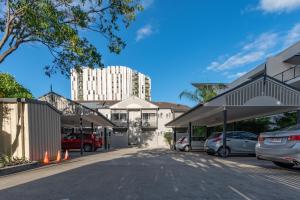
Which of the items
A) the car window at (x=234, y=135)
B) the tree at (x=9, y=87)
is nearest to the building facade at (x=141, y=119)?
the car window at (x=234, y=135)

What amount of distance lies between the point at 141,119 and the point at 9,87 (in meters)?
36.5

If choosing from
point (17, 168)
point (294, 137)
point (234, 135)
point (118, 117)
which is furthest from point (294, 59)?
point (118, 117)

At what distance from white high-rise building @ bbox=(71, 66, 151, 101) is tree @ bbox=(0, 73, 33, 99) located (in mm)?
84857

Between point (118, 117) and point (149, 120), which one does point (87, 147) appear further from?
point (149, 120)

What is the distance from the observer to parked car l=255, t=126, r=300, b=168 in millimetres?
9719

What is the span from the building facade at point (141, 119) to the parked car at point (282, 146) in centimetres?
4094

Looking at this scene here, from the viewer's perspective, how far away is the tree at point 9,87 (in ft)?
57.5

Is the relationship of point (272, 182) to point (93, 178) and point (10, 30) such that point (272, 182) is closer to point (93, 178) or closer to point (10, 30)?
point (93, 178)

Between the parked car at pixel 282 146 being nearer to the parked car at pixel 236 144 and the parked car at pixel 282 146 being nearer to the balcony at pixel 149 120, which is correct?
the parked car at pixel 236 144

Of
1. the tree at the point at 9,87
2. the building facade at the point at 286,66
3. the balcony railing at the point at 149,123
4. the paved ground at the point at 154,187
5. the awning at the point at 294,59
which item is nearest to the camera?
the paved ground at the point at 154,187

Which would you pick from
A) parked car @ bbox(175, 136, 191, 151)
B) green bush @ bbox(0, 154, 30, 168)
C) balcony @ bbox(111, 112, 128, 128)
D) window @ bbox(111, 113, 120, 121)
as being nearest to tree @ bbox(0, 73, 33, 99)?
green bush @ bbox(0, 154, 30, 168)

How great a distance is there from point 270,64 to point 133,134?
2647cm

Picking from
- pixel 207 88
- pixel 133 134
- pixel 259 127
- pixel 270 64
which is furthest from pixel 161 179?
pixel 133 134

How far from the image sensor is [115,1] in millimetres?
14461
